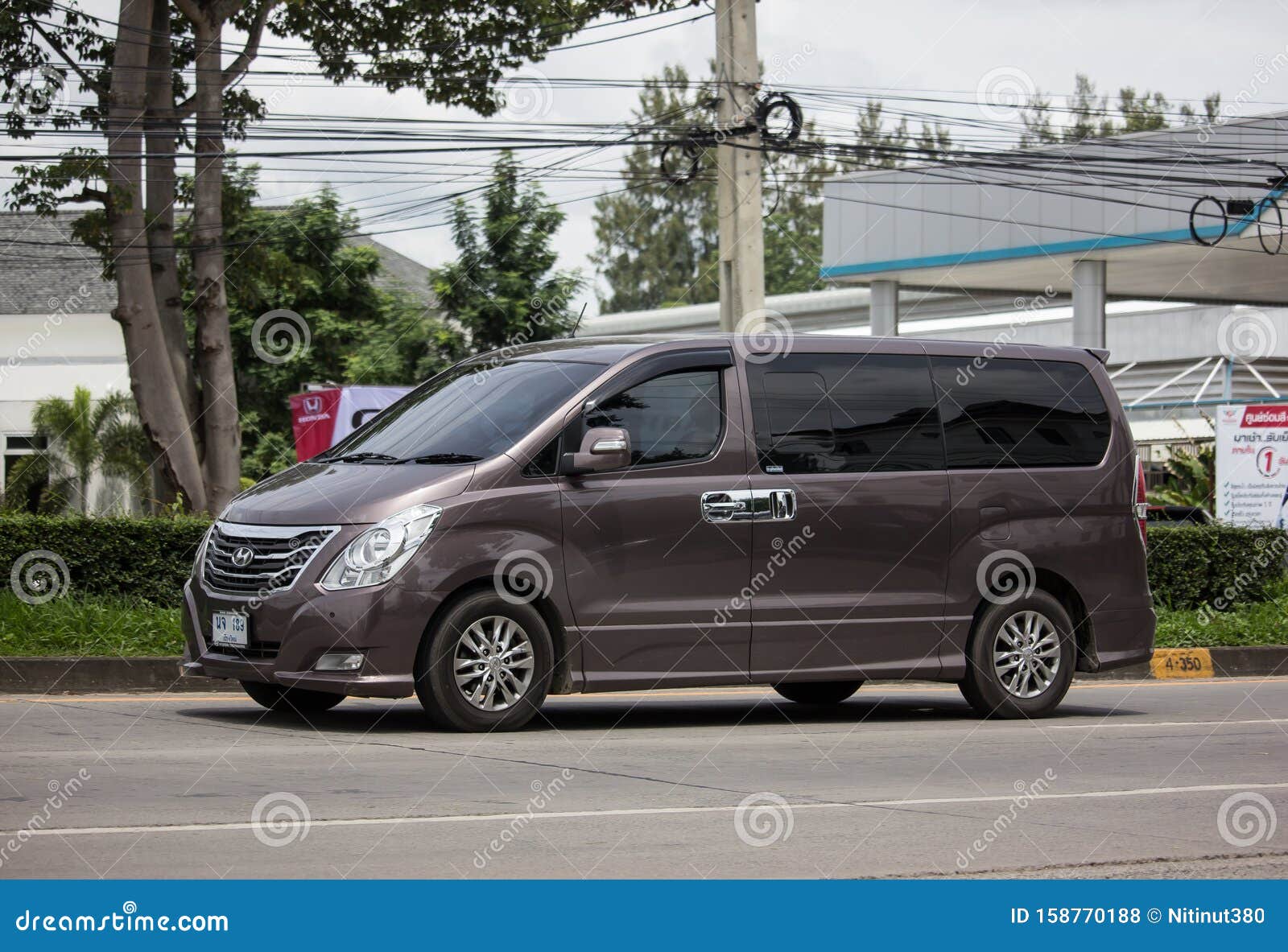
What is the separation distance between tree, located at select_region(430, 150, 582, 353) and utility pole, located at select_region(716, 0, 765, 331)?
36.7 ft

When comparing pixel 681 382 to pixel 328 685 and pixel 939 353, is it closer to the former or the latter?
pixel 939 353

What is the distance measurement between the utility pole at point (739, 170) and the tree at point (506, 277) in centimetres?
1117

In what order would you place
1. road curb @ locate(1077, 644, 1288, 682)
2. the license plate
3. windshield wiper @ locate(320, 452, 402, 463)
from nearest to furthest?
the license plate
windshield wiper @ locate(320, 452, 402, 463)
road curb @ locate(1077, 644, 1288, 682)

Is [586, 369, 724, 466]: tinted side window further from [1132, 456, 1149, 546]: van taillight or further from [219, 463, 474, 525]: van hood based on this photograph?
[1132, 456, 1149, 546]: van taillight

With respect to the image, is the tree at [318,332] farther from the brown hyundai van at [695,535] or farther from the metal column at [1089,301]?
the brown hyundai van at [695,535]

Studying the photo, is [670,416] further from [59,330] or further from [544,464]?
[59,330]

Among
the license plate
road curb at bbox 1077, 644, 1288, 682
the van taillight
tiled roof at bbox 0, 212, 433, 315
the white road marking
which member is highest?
tiled roof at bbox 0, 212, 433, 315

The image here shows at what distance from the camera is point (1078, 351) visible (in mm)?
10836

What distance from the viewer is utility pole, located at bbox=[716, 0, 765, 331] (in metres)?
16.8

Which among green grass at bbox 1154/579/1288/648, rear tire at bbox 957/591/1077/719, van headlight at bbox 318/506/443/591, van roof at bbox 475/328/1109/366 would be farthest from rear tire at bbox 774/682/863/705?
green grass at bbox 1154/579/1288/648

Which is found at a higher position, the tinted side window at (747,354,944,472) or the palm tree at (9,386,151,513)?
the tinted side window at (747,354,944,472)

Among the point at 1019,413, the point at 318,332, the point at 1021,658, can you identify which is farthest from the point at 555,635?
the point at 318,332

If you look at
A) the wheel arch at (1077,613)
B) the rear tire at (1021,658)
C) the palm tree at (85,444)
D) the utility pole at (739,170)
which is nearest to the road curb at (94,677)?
the wheel arch at (1077,613)

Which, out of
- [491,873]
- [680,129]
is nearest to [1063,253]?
[680,129]
